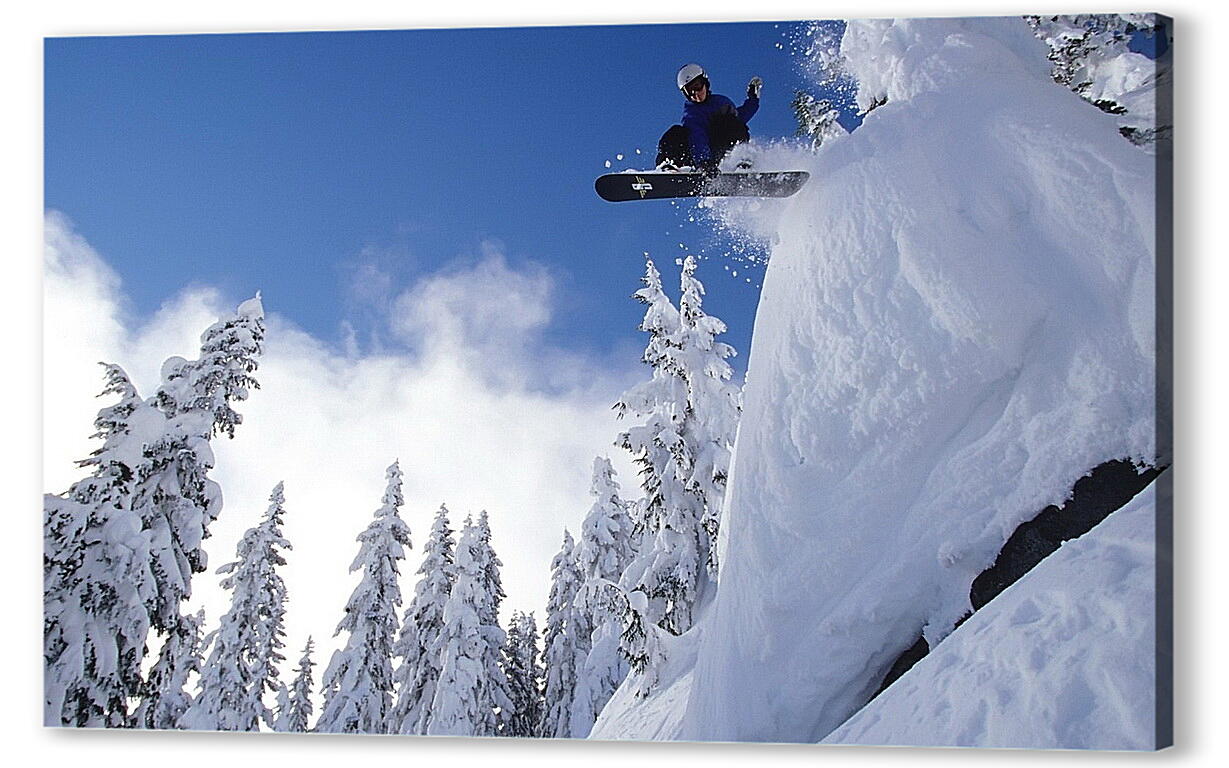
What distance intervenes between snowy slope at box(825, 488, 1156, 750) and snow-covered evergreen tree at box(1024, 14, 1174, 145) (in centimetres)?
129

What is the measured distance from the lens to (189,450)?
5223 millimetres

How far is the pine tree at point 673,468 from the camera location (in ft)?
16.3

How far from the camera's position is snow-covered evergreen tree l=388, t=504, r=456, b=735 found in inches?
198

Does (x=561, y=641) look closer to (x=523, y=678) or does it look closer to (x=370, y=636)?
(x=523, y=678)

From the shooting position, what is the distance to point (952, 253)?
4621 mm

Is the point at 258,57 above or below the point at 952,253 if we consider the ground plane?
above

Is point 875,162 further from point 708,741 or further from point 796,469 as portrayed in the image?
point 708,741

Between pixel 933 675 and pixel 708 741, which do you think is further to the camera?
pixel 708 741

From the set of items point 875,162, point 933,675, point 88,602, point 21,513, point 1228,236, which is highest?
point 875,162

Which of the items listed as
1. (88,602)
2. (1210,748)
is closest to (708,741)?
(1210,748)

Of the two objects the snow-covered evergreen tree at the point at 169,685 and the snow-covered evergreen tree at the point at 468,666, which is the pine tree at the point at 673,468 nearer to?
the snow-covered evergreen tree at the point at 468,666

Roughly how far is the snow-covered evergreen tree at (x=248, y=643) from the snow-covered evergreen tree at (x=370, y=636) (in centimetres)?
25

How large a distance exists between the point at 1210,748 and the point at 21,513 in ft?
14.9

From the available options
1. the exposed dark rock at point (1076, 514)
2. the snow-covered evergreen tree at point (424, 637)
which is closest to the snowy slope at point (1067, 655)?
the exposed dark rock at point (1076, 514)
